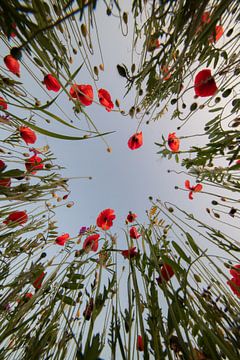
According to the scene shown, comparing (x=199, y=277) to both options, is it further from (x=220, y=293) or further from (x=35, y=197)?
(x=35, y=197)

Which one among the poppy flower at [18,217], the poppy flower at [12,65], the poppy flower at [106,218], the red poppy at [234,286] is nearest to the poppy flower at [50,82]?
the poppy flower at [12,65]

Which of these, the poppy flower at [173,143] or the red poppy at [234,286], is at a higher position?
the poppy flower at [173,143]

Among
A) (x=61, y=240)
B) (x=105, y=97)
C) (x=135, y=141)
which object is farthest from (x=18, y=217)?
(x=135, y=141)

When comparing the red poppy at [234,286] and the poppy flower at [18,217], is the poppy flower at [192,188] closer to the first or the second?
the red poppy at [234,286]

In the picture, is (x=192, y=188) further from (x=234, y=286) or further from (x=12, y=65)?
(x=12, y=65)

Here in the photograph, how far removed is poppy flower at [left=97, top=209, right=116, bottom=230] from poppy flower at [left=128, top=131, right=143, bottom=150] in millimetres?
564

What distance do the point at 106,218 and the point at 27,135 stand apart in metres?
0.79

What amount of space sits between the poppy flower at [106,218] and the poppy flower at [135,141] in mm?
564

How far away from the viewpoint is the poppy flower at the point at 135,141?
61.3 inches

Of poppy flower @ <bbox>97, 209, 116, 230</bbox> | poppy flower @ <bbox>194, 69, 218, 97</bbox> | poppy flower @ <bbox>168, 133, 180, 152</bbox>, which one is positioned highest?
poppy flower @ <bbox>194, 69, 218, 97</bbox>

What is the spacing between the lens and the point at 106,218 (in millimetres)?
1470

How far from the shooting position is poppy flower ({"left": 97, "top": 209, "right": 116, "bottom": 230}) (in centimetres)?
136

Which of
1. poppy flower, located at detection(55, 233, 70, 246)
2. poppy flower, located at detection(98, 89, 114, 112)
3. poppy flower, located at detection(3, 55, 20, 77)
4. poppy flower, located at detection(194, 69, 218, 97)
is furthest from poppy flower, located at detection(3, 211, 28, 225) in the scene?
poppy flower, located at detection(194, 69, 218, 97)

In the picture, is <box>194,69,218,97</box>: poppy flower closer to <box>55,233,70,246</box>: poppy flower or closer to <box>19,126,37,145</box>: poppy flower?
<box>19,126,37,145</box>: poppy flower
